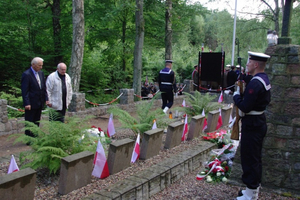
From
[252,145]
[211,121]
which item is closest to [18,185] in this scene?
[252,145]

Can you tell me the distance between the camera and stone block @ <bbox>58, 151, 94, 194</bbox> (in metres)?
3.66

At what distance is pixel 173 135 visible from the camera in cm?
591

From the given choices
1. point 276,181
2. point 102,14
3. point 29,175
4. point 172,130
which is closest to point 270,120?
point 276,181

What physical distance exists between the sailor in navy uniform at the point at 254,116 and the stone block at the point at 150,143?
1.77 meters

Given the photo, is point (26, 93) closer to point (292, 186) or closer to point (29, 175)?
point (29, 175)

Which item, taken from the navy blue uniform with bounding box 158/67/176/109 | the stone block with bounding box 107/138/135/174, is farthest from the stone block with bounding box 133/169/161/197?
the navy blue uniform with bounding box 158/67/176/109

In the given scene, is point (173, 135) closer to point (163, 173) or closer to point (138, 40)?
point (163, 173)

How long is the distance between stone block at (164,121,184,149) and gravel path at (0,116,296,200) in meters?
0.59

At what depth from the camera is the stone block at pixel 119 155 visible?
4375mm

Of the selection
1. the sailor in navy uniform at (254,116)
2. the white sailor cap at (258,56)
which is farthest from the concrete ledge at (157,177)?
the white sailor cap at (258,56)

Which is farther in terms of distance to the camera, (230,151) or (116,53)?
(116,53)

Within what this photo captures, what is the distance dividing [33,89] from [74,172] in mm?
3154

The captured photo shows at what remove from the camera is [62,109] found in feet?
22.2

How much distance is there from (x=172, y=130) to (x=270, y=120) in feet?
6.75
